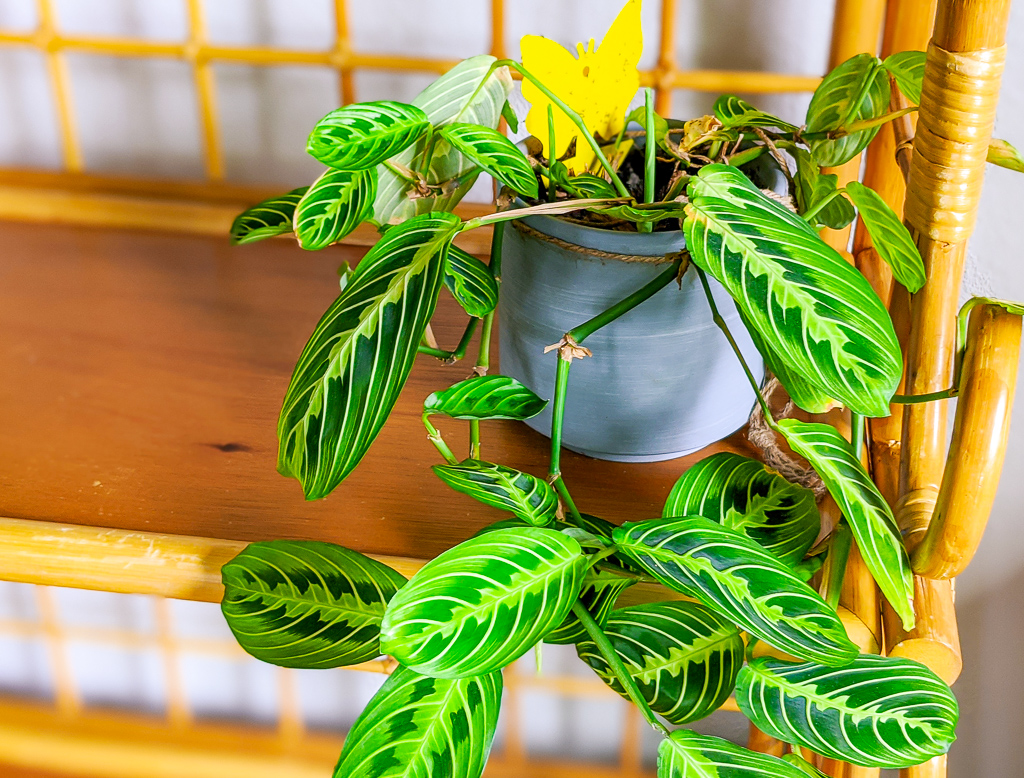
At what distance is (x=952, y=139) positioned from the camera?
18.9 inches

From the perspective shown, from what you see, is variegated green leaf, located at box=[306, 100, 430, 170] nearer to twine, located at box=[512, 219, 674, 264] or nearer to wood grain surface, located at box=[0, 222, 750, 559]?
twine, located at box=[512, 219, 674, 264]

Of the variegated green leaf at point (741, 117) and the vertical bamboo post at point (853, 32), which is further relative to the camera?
the vertical bamboo post at point (853, 32)

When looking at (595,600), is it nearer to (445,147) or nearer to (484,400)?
(484,400)

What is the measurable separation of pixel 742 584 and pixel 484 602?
12cm

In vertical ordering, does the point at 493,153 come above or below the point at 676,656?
above

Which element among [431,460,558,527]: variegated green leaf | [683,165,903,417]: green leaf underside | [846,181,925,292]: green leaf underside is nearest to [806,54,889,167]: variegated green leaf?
[846,181,925,292]: green leaf underside

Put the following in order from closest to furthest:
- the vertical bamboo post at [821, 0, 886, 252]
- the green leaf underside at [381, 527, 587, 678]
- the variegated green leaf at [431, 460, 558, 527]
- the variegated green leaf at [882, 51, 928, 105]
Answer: the green leaf underside at [381, 527, 587, 678]
the variegated green leaf at [431, 460, 558, 527]
the variegated green leaf at [882, 51, 928, 105]
the vertical bamboo post at [821, 0, 886, 252]

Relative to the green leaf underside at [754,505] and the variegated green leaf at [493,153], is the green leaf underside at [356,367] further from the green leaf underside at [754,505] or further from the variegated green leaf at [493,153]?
the green leaf underside at [754,505]

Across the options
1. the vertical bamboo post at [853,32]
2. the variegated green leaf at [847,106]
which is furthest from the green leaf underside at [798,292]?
the vertical bamboo post at [853,32]

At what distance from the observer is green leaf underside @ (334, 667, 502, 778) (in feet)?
1.45

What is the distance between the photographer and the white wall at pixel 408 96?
0.91 m

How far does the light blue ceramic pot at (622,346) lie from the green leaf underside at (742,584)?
0.18 m

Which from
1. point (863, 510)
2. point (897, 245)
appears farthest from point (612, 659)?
point (897, 245)

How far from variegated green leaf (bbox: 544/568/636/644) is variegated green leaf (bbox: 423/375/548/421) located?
0.35 ft
